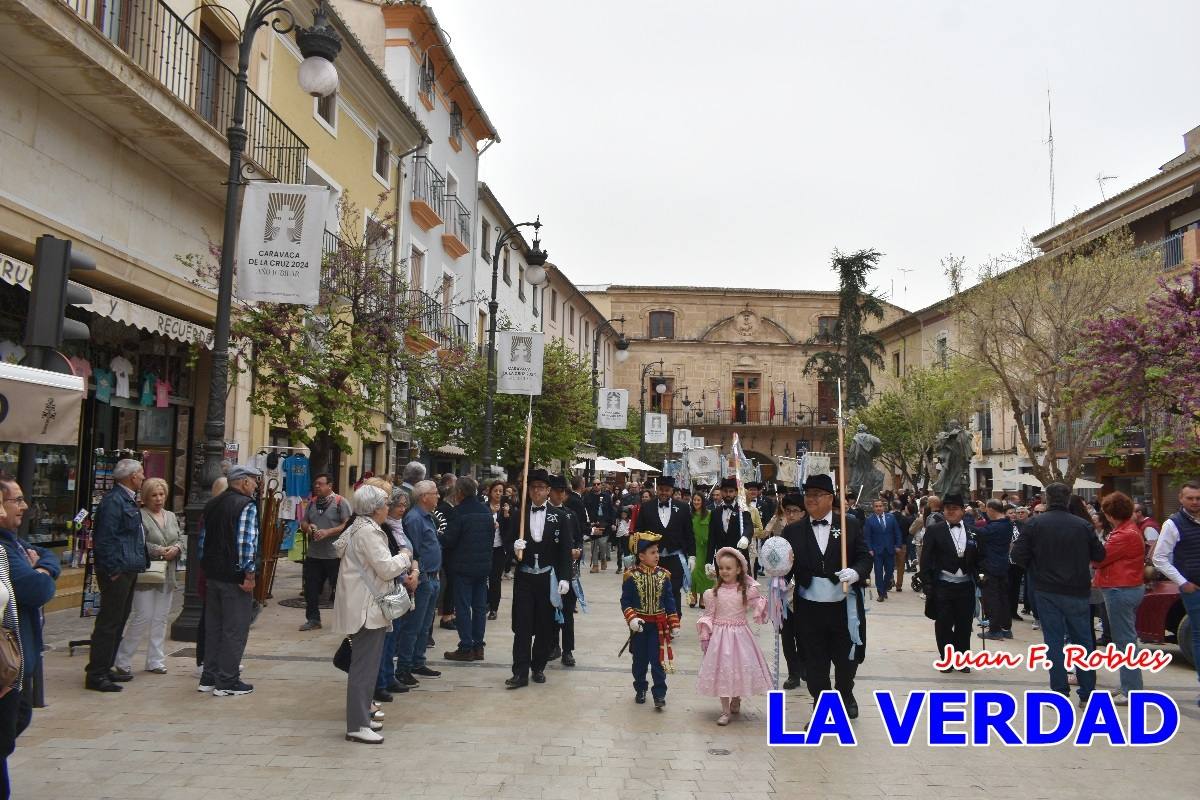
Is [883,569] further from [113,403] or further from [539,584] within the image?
[113,403]

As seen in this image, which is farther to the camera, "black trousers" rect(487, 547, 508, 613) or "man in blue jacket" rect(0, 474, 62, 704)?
"black trousers" rect(487, 547, 508, 613)

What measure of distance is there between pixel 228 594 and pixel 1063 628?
22.0ft

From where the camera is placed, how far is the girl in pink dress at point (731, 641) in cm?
727

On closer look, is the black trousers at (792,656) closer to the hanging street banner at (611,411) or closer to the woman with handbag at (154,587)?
the woman with handbag at (154,587)

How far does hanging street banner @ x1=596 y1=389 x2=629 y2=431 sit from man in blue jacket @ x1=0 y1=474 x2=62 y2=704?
2603 cm

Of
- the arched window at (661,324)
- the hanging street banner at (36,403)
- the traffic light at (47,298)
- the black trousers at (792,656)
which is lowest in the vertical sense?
the black trousers at (792,656)

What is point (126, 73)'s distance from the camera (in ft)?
35.5

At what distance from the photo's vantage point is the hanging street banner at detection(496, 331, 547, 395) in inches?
714

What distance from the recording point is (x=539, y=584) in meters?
8.59

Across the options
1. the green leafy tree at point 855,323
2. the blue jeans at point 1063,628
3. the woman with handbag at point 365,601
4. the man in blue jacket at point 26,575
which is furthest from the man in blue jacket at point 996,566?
the green leafy tree at point 855,323

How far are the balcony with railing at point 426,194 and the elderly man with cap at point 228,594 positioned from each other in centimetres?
1713

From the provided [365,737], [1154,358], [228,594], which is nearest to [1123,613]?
[365,737]

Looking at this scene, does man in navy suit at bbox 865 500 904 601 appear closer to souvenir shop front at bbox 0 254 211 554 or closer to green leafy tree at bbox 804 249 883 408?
souvenir shop front at bbox 0 254 211 554

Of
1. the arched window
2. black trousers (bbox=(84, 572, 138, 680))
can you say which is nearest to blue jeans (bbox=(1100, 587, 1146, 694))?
black trousers (bbox=(84, 572, 138, 680))
